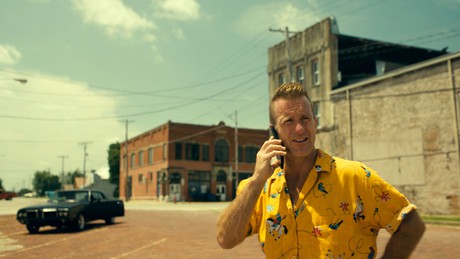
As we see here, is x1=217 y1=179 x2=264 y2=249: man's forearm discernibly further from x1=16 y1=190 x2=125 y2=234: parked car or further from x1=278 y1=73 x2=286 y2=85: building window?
x1=278 y1=73 x2=286 y2=85: building window

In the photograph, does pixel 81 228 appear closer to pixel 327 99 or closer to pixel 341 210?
pixel 341 210

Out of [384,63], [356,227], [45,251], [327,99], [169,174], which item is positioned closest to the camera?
[356,227]

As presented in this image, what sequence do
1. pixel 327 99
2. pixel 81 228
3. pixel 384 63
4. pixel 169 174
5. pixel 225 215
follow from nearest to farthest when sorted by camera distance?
pixel 225 215
pixel 81 228
pixel 327 99
pixel 384 63
pixel 169 174

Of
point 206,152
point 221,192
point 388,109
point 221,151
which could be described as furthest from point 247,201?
point 221,151

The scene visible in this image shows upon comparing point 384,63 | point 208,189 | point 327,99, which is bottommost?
point 208,189

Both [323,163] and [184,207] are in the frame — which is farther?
[184,207]

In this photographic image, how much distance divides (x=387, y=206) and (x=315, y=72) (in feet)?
104

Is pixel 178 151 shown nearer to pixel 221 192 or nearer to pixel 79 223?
pixel 221 192

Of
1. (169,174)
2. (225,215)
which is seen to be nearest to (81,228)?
(225,215)

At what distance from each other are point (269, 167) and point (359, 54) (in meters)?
33.6

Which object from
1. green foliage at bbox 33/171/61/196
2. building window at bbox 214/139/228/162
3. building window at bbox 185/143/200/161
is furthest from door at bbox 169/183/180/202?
green foliage at bbox 33/171/61/196

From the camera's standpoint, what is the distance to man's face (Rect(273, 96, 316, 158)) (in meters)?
2.39

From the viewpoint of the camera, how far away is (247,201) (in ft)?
7.52

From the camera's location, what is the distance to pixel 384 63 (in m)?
33.4
